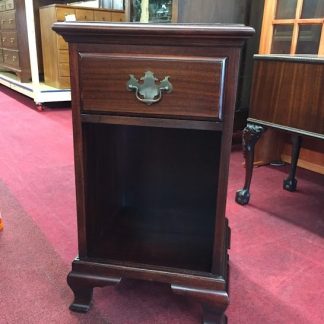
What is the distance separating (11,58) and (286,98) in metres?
3.81

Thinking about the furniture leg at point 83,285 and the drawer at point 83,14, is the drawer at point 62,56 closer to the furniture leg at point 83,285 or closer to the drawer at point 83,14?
the drawer at point 83,14

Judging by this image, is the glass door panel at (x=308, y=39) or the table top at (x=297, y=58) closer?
the table top at (x=297, y=58)

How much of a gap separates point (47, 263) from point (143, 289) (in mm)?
314

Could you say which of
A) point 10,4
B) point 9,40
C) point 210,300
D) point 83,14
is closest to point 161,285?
point 210,300

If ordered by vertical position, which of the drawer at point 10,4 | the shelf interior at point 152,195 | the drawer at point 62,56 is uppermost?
the drawer at point 10,4

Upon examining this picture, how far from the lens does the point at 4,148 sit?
7.20 feet

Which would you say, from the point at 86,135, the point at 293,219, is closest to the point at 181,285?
the point at 86,135

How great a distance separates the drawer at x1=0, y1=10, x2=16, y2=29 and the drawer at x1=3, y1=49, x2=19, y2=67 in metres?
0.28

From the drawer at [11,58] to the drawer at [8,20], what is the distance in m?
0.28

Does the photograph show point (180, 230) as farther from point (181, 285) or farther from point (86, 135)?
point (86, 135)

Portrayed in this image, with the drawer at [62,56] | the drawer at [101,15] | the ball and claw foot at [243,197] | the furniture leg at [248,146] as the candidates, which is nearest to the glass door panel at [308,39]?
the furniture leg at [248,146]

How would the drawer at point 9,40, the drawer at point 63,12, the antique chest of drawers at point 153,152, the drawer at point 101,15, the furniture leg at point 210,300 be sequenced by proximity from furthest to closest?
1. the drawer at point 9,40
2. the drawer at point 101,15
3. the drawer at point 63,12
4. the furniture leg at point 210,300
5. the antique chest of drawers at point 153,152

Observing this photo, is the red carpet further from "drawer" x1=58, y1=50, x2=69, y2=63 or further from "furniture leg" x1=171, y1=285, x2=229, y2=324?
"drawer" x1=58, y1=50, x2=69, y2=63

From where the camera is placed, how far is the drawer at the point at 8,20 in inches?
153
